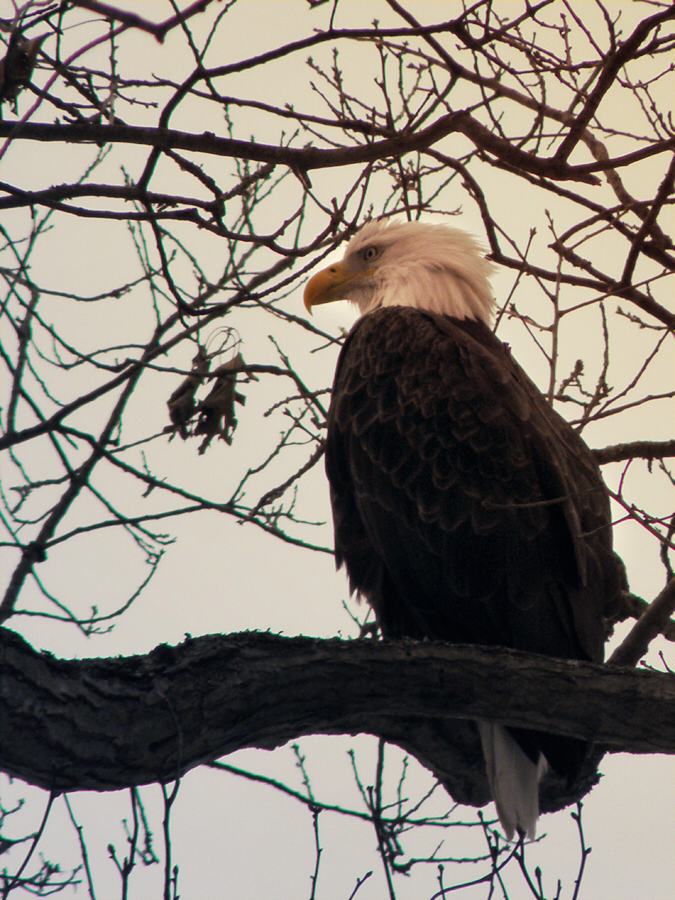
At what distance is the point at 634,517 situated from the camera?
2.67m


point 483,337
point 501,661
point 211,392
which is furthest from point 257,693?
point 483,337

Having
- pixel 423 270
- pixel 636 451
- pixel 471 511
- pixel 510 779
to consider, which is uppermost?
pixel 423 270

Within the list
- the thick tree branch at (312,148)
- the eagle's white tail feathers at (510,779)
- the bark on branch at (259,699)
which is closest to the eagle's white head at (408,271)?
the thick tree branch at (312,148)

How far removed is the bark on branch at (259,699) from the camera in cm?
230

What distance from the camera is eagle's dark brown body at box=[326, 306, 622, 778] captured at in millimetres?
3488

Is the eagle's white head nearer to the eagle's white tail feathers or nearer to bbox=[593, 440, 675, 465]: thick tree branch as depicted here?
bbox=[593, 440, 675, 465]: thick tree branch

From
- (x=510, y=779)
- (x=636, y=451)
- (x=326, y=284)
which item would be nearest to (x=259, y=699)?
(x=510, y=779)

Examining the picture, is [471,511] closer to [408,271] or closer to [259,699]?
[259,699]

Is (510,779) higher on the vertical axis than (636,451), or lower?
lower

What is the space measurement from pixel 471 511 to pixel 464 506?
35mm

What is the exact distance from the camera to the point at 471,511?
3547mm

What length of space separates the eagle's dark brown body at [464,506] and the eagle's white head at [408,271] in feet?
3.17

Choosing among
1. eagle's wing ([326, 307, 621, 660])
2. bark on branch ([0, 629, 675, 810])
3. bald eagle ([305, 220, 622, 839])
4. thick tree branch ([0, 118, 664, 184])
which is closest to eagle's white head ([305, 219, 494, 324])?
bald eagle ([305, 220, 622, 839])

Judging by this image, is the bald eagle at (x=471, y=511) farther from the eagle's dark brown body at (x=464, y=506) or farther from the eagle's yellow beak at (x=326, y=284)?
the eagle's yellow beak at (x=326, y=284)
